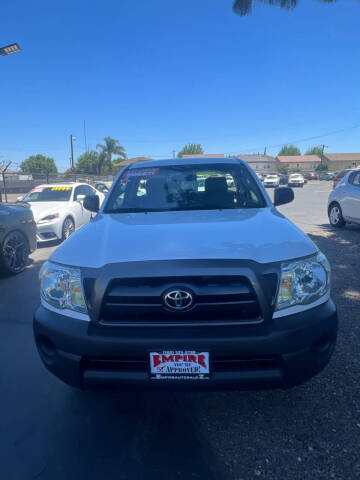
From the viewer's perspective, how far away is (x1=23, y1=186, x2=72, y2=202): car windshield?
844 cm

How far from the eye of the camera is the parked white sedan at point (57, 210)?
7.33 m

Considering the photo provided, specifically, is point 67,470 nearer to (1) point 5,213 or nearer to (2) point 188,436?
(2) point 188,436

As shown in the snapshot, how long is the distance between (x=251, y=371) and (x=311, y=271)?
70 cm

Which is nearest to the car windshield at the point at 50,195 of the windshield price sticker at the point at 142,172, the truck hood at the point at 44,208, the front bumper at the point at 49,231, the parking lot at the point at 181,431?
the truck hood at the point at 44,208

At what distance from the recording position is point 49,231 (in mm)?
7305

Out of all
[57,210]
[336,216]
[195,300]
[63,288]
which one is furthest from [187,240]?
[336,216]

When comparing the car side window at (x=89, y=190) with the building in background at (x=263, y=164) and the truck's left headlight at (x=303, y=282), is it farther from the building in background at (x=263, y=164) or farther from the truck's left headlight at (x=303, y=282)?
the building in background at (x=263, y=164)

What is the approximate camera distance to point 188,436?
2023mm

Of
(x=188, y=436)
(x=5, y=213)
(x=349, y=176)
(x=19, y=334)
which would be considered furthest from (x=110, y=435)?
(x=349, y=176)

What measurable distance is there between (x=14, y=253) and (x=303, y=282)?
16.7 ft

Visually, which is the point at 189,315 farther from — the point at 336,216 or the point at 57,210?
the point at 336,216

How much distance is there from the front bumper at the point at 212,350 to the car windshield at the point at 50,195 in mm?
7169

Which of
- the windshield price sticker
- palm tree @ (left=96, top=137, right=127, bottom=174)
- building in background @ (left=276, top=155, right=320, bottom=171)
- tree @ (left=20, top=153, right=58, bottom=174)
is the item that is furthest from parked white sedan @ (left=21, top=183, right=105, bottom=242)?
building in background @ (left=276, top=155, right=320, bottom=171)

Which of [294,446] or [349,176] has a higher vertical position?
[349,176]
